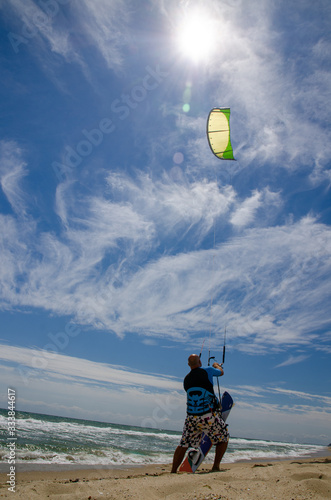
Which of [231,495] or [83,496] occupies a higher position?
[231,495]

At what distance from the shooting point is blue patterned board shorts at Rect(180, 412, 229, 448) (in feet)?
12.4

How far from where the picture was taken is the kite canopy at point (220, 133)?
716cm

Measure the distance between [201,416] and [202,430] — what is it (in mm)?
167

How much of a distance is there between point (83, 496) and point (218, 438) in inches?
74.0

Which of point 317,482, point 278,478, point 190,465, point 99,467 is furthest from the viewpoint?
point 99,467

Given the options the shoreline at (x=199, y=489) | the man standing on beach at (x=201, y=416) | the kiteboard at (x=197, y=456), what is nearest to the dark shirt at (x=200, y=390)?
Result: the man standing on beach at (x=201, y=416)

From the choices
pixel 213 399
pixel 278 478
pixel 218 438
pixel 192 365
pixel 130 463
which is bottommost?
pixel 130 463

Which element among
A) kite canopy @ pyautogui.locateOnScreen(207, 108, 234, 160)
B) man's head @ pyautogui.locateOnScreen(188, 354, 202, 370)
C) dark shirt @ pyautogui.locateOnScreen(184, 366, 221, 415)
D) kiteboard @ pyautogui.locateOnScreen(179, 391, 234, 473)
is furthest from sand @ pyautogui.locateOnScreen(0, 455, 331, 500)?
kite canopy @ pyautogui.locateOnScreen(207, 108, 234, 160)

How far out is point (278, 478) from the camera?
3.29 metres

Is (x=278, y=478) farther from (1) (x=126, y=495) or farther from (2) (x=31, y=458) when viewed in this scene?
(2) (x=31, y=458)

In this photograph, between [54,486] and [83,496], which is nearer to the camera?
[83,496]

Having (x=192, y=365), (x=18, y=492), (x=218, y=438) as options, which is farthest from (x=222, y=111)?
(x=18, y=492)

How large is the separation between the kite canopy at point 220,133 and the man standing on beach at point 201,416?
5.16 metres

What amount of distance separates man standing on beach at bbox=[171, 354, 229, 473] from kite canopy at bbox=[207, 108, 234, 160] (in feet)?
16.9
